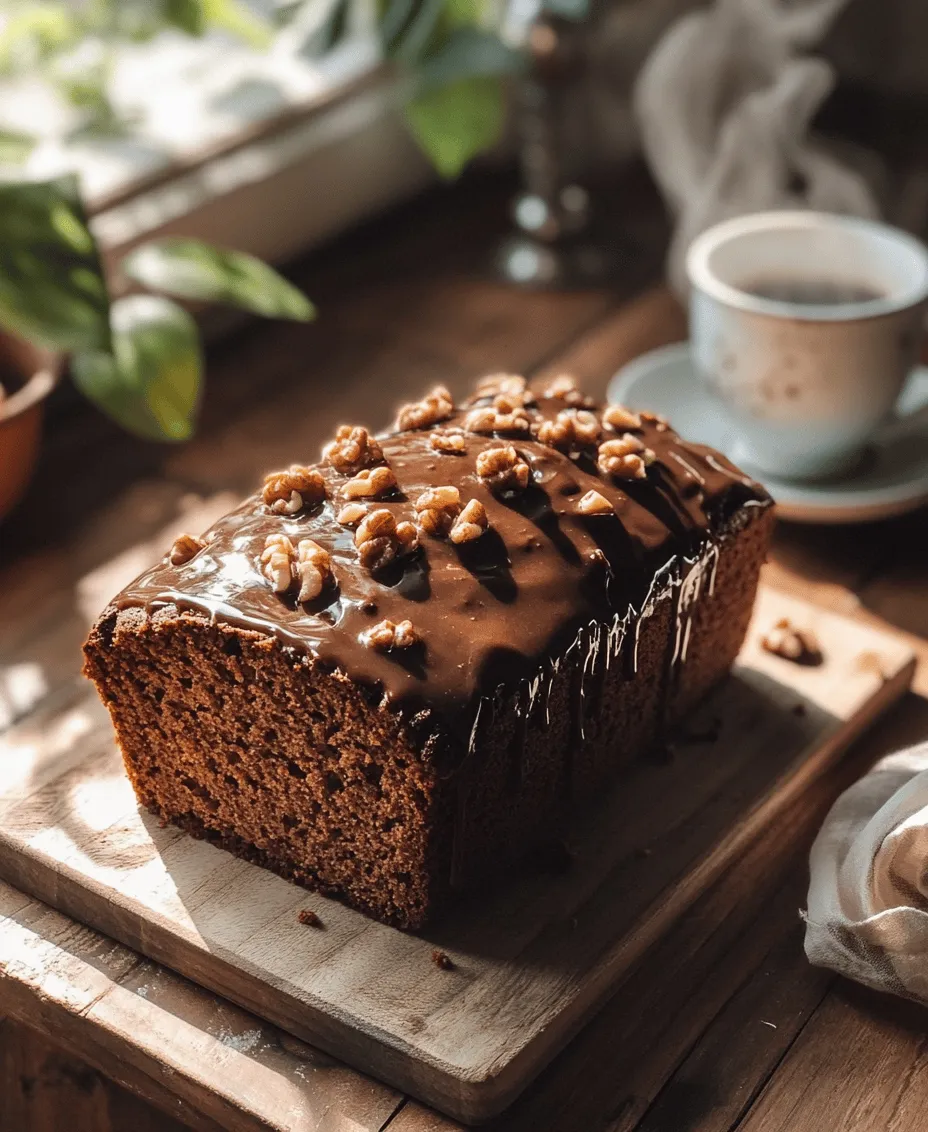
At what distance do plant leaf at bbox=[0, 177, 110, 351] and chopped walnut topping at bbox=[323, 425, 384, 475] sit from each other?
1.06 ft

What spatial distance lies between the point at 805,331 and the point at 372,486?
567 millimetres

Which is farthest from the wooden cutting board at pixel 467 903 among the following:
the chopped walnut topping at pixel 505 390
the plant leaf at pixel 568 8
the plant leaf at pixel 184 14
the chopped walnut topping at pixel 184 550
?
the plant leaf at pixel 568 8

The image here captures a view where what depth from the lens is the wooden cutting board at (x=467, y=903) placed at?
3.14 feet

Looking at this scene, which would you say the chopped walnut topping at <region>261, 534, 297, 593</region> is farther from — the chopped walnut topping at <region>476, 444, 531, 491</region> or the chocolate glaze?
the chopped walnut topping at <region>476, 444, 531, 491</region>

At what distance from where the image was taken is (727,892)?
3.64ft

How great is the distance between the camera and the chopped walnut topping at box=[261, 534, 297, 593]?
3.29ft

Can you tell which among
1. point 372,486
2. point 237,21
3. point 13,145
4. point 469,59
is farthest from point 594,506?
A: point 237,21

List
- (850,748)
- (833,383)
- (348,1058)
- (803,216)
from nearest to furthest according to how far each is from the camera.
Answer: (348,1058), (850,748), (833,383), (803,216)

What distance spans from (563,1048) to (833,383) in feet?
2.53

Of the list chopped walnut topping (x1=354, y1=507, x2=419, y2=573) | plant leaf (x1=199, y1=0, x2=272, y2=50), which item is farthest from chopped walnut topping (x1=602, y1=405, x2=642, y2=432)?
plant leaf (x1=199, y1=0, x2=272, y2=50)

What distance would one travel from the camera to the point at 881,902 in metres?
1.02

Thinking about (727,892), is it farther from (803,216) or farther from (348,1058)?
(803,216)

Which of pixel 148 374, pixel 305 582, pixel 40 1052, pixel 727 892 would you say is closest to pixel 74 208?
pixel 148 374

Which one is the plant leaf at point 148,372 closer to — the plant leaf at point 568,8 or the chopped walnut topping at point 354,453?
the chopped walnut topping at point 354,453
